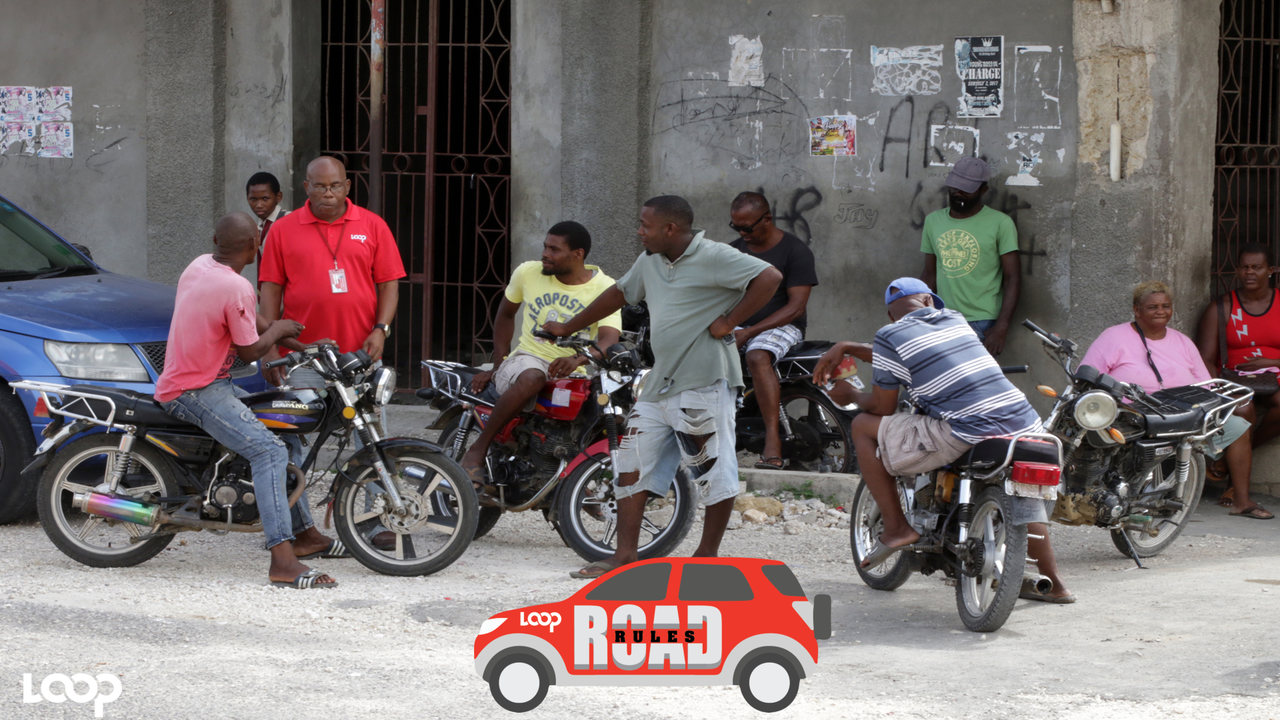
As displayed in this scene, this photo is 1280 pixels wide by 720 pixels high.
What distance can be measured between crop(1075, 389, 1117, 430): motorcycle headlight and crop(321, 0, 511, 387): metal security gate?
4916 mm

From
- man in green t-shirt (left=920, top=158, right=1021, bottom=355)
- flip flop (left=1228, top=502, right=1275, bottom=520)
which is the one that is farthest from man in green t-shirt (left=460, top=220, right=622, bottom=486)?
flip flop (left=1228, top=502, right=1275, bottom=520)

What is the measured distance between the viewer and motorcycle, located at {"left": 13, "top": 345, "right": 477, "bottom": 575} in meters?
6.70

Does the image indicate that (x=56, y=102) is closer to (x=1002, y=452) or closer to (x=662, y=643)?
(x=1002, y=452)

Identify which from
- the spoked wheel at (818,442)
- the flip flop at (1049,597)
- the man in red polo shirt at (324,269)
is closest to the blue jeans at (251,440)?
the man in red polo shirt at (324,269)

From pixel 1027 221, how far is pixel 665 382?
4113mm

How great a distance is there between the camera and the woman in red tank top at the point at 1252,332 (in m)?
9.08

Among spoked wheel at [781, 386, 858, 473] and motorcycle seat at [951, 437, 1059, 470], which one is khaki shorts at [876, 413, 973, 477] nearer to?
motorcycle seat at [951, 437, 1059, 470]

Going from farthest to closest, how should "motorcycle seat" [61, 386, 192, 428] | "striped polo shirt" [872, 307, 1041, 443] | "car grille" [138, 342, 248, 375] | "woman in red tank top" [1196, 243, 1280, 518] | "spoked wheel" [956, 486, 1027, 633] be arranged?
"woman in red tank top" [1196, 243, 1280, 518] < "car grille" [138, 342, 248, 375] < "motorcycle seat" [61, 386, 192, 428] < "striped polo shirt" [872, 307, 1041, 443] < "spoked wheel" [956, 486, 1027, 633]

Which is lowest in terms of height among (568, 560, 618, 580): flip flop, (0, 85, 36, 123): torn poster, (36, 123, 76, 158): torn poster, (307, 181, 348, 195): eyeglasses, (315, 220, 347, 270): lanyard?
(568, 560, 618, 580): flip flop

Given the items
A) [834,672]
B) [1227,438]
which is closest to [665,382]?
[834,672]

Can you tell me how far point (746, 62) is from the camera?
10289mm

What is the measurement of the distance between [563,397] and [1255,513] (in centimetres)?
416

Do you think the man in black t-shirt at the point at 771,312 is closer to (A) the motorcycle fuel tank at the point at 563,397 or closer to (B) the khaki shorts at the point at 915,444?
(A) the motorcycle fuel tank at the point at 563,397

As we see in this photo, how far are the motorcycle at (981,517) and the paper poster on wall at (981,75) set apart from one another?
4079 mm
